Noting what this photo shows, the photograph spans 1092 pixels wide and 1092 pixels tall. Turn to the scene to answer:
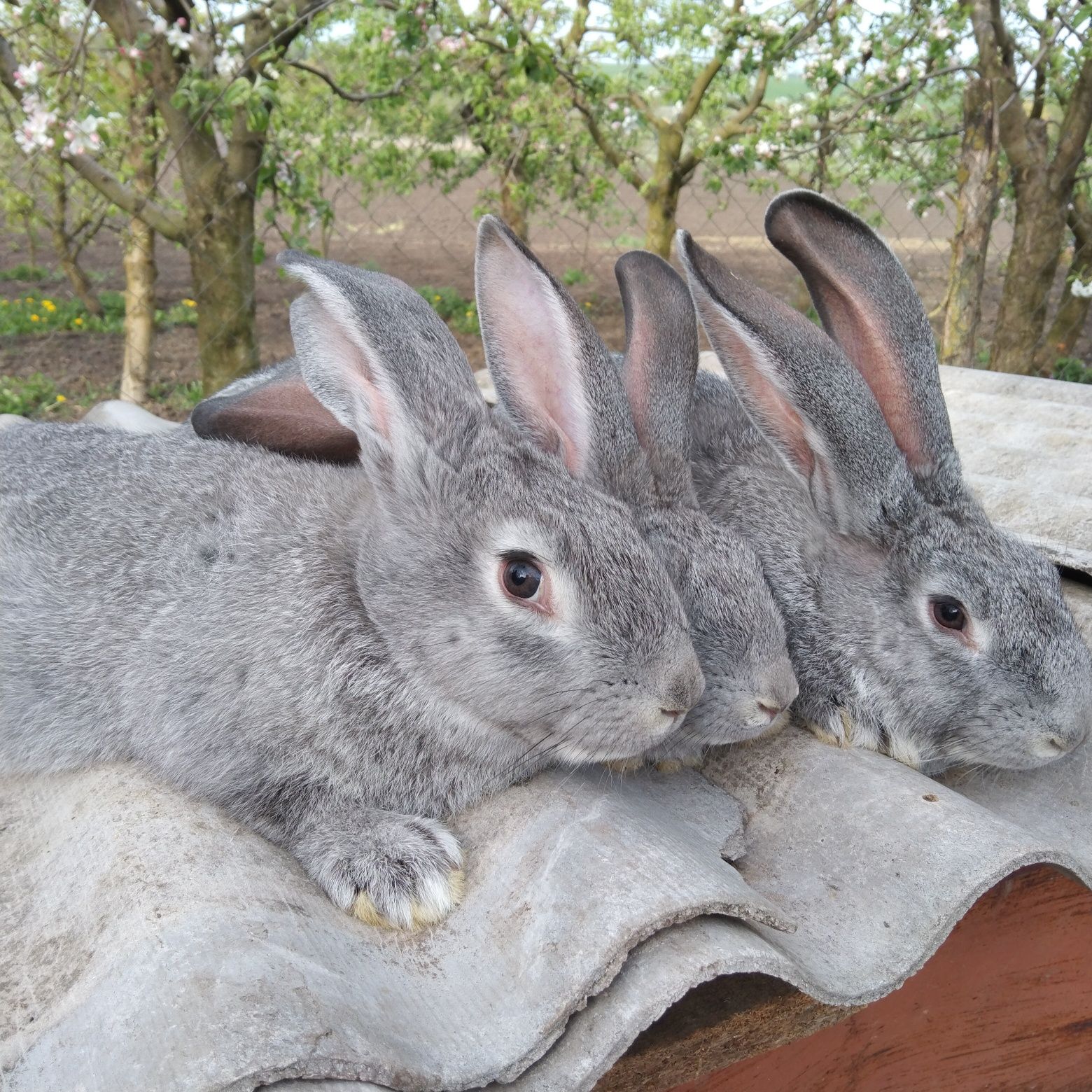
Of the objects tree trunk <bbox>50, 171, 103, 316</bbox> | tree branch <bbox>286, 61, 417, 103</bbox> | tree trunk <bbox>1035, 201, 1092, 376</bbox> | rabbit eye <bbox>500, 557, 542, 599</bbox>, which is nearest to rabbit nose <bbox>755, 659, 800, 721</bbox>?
rabbit eye <bbox>500, 557, 542, 599</bbox>

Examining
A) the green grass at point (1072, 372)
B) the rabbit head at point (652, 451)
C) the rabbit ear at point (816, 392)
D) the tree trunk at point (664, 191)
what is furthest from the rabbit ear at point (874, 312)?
the green grass at point (1072, 372)

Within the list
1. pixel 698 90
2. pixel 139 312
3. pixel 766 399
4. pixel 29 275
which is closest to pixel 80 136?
pixel 139 312

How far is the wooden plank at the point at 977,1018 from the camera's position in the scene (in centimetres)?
211

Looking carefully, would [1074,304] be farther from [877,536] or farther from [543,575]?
[543,575]

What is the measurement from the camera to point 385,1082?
1.39 metres

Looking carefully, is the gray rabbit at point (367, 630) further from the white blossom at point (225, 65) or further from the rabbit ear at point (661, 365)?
the white blossom at point (225, 65)

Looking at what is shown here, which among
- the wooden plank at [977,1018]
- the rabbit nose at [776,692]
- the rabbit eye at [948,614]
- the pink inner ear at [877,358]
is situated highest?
the pink inner ear at [877,358]

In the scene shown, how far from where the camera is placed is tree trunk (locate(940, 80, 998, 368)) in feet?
21.1

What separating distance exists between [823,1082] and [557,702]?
100 cm

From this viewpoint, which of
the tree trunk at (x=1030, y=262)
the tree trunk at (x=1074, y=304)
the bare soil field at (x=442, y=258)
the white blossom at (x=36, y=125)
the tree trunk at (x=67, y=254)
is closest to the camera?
the white blossom at (x=36, y=125)

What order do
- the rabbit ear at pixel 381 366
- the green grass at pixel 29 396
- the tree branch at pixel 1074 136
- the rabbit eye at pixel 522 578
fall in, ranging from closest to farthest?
the rabbit eye at pixel 522 578
the rabbit ear at pixel 381 366
the tree branch at pixel 1074 136
the green grass at pixel 29 396

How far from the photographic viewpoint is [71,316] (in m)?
10.2

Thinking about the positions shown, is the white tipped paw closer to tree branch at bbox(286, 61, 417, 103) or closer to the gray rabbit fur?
the gray rabbit fur

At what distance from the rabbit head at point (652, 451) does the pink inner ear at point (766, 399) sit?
0.11 meters
